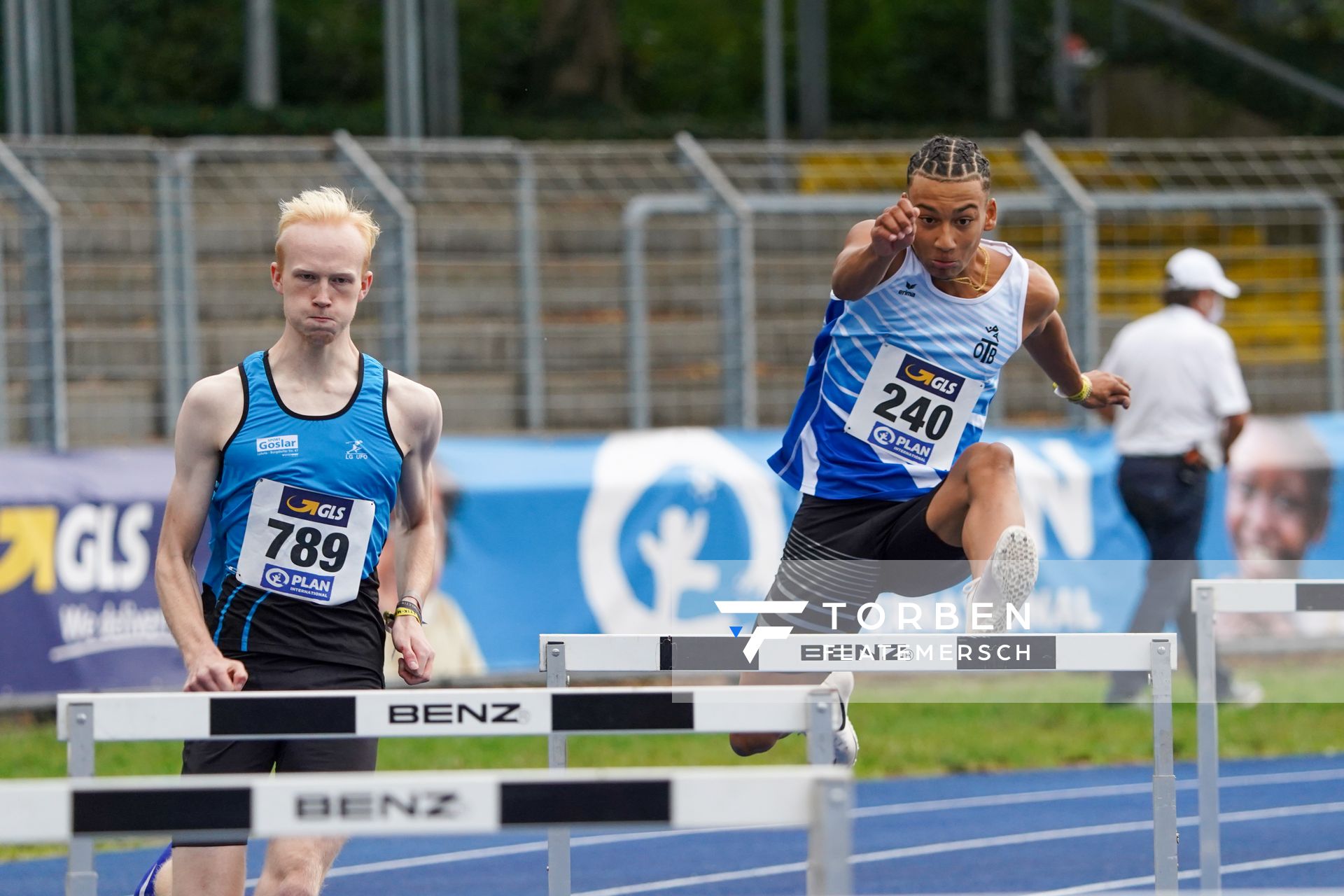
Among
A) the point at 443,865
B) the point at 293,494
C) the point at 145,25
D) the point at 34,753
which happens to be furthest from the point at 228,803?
the point at 145,25

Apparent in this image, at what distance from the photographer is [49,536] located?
9.52 metres

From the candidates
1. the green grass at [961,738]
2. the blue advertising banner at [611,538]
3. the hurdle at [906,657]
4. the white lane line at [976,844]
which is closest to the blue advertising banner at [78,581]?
the blue advertising banner at [611,538]

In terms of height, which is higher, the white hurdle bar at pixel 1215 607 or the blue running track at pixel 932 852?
the white hurdle bar at pixel 1215 607

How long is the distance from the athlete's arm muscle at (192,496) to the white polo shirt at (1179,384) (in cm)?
683

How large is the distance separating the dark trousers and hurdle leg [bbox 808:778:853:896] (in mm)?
7812

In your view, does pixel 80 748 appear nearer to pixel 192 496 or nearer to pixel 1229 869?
pixel 192 496

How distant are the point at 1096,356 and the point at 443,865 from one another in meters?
6.17

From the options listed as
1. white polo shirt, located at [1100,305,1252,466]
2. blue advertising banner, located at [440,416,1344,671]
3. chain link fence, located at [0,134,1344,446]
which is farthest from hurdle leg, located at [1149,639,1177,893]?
chain link fence, located at [0,134,1344,446]

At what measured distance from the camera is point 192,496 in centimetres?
441

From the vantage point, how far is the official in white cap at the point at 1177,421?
10.4 m

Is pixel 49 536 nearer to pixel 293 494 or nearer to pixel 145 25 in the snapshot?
pixel 293 494

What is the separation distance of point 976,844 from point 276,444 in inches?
178

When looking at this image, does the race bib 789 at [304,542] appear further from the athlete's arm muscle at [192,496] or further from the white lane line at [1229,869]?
the white lane line at [1229,869]

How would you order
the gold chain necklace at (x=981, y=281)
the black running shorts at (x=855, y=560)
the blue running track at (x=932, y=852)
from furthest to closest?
the blue running track at (x=932, y=852) → the black running shorts at (x=855, y=560) → the gold chain necklace at (x=981, y=281)
